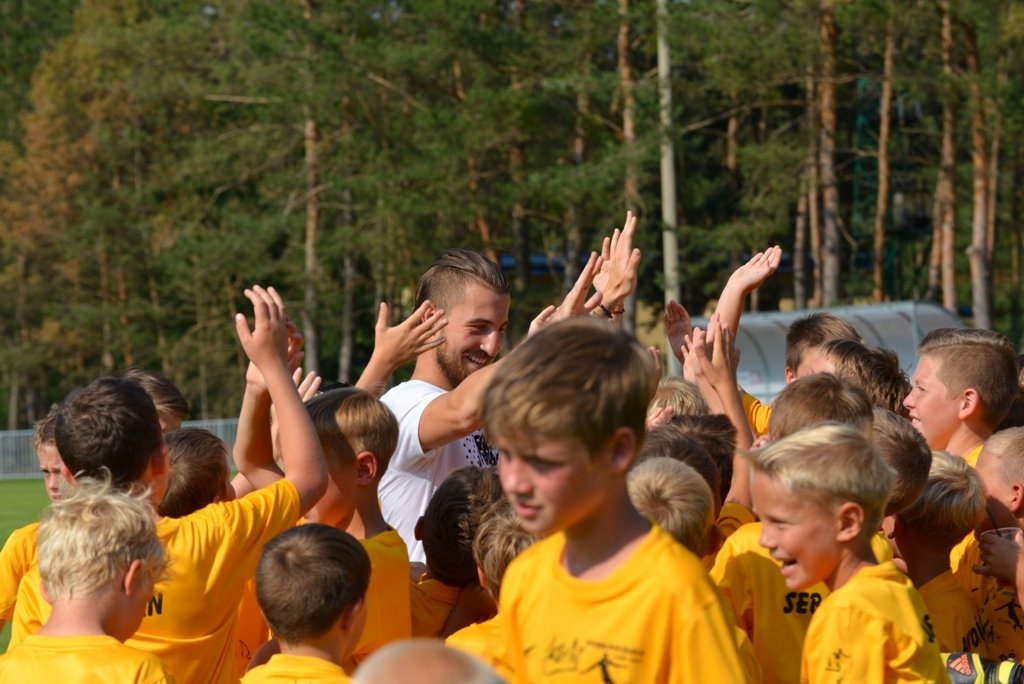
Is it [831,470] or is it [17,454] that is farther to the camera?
[17,454]

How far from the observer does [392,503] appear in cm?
559

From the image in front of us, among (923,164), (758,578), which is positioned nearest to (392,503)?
(758,578)

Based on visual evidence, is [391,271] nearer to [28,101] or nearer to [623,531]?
[28,101]

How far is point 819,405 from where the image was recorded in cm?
452

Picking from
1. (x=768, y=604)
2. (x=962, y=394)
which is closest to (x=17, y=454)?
(x=962, y=394)

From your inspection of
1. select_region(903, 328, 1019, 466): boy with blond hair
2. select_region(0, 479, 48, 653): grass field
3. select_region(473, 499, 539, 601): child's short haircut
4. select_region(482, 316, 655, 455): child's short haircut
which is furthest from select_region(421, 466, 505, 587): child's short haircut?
select_region(0, 479, 48, 653): grass field

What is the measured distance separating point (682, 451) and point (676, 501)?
0.66 meters

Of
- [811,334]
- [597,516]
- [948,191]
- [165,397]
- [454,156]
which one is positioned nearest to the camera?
[597,516]

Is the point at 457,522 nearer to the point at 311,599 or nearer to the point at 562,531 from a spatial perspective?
the point at 311,599

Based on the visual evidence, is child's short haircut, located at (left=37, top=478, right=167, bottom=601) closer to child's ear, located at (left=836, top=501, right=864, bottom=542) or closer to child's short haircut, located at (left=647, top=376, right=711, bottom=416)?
child's ear, located at (left=836, top=501, right=864, bottom=542)

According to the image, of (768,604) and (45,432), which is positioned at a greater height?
(45,432)

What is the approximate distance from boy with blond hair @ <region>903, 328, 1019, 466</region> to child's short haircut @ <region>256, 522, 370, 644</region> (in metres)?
2.78

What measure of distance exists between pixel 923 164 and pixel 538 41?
17683mm

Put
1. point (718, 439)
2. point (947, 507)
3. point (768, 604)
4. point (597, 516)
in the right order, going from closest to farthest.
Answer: point (597, 516) < point (768, 604) < point (947, 507) < point (718, 439)
